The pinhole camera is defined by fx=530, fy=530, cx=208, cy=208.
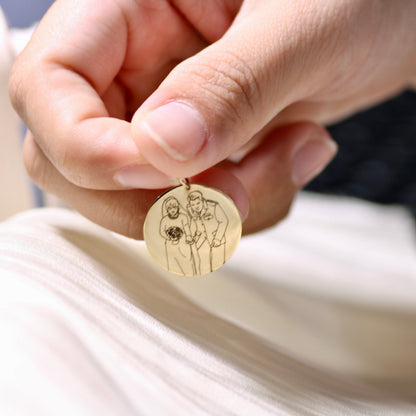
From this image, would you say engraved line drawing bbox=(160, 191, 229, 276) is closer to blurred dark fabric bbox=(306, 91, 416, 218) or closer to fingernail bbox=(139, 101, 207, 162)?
fingernail bbox=(139, 101, 207, 162)

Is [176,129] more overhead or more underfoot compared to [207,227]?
more overhead

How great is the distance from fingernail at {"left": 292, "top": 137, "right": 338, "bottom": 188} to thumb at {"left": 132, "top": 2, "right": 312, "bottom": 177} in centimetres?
25

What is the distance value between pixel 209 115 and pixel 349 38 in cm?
26

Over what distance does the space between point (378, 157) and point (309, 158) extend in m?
0.62

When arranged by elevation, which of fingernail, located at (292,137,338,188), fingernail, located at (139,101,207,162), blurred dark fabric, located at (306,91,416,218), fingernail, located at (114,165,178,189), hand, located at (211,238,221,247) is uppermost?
fingernail, located at (139,101,207,162)

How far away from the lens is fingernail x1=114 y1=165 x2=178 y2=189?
467 millimetres

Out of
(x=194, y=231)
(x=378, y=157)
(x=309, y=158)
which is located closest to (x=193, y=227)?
(x=194, y=231)

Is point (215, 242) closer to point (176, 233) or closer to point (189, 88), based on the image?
point (176, 233)

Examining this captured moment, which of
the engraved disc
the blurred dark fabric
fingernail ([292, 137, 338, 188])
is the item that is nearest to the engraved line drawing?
the engraved disc

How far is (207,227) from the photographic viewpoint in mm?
484

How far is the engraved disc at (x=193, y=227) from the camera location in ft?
1.58

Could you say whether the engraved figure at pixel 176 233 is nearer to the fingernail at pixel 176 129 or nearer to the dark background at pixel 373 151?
the fingernail at pixel 176 129

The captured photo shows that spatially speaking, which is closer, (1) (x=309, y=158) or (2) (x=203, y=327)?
(2) (x=203, y=327)

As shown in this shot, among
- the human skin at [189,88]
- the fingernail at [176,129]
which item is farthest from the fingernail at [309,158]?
the fingernail at [176,129]
